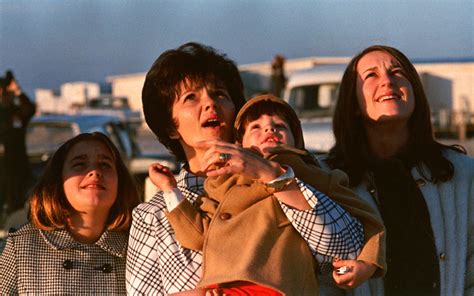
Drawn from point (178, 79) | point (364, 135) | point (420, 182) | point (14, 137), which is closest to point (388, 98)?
point (364, 135)

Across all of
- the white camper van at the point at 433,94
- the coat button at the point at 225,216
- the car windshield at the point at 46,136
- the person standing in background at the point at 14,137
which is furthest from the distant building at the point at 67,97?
the coat button at the point at 225,216

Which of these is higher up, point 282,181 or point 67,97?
point 282,181

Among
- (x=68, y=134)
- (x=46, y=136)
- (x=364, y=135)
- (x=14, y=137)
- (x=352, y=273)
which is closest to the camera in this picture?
(x=352, y=273)

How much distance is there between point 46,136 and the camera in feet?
43.9

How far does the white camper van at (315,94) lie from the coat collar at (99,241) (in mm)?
9107

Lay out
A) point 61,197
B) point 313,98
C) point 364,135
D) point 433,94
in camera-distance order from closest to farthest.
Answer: point 364,135 < point 61,197 < point 313,98 < point 433,94

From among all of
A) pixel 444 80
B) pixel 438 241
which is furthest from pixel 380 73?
pixel 444 80

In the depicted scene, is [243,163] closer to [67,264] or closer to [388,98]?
[388,98]

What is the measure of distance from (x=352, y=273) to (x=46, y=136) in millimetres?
11120

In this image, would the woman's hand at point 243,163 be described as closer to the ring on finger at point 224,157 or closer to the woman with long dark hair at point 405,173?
the ring on finger at point 224,157

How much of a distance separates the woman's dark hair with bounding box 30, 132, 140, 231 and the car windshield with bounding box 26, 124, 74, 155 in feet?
31.0

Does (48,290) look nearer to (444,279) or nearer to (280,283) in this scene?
(280,283)

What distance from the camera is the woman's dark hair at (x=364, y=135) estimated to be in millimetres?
3469

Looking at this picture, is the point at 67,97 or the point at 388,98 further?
the point at 67,97
